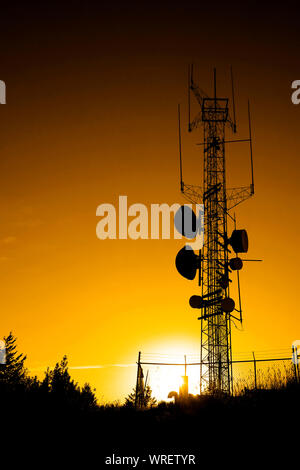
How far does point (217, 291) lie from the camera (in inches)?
1029

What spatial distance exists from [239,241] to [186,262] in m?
2.92

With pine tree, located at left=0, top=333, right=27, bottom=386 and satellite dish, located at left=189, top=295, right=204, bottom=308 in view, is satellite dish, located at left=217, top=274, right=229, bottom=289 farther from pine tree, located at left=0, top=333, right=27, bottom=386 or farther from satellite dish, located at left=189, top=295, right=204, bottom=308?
pine tree, located at left=0, top=333, right=27, bottom=386

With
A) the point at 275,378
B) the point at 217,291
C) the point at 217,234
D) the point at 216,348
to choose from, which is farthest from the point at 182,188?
the point at 275,378

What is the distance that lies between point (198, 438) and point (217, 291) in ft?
53.7

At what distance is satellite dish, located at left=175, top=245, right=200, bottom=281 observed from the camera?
24812 mm

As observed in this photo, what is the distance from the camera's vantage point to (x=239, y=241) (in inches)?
941

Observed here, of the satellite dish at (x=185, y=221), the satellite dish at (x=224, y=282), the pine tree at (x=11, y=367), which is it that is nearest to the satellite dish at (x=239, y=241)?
the satellite dish at (x=224, y=282)

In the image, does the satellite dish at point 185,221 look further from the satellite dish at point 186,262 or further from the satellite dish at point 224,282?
the satellite dish at point 224,282

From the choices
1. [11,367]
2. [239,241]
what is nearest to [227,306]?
[239,241]

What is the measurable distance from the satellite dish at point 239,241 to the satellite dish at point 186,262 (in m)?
2.12

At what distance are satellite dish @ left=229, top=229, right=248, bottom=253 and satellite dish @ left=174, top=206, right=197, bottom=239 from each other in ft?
7.60

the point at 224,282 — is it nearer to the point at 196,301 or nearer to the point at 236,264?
the point at 236,264

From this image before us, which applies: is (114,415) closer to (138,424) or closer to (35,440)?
(138,424)

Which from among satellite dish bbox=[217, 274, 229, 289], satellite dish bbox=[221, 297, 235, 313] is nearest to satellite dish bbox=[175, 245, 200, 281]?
satellite dish bbox=[217, 274, 229, 289]
